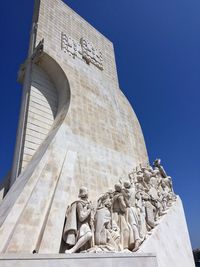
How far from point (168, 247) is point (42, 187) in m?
2.77

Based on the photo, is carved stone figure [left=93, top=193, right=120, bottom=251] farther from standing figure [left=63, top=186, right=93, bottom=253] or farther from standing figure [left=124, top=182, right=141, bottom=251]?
standing figure [left=124, top=182, right=141, bottom=251]

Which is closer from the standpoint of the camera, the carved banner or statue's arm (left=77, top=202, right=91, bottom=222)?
statue's arm (left=77, top=202, right=91, bottom=222)

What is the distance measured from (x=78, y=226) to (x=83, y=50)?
5987 millimetres

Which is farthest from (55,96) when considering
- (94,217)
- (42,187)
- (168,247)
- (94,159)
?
(168,247)

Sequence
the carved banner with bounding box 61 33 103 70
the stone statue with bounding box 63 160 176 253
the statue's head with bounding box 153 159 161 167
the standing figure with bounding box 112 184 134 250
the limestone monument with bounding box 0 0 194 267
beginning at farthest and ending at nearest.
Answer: the carved banner with bounding box 61 33 103 70
the statue's head with bounding box 153 159 161 167
the standing figure with bounding box 112 184 134 250
the stone statue with bounding box 63 160 176 253
the limestone monument with bounding box 0 0 194 267

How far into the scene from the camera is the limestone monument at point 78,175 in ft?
11.3

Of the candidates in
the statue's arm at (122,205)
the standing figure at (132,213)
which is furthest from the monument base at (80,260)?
the statue's arm at (122,205)

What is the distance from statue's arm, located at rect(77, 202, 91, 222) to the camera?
12.3 feet

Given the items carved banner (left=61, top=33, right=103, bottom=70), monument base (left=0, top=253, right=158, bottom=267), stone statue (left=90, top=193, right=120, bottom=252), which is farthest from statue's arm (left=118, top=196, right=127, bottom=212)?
carved banner (left=61, top=33, right=103, bottom=70)

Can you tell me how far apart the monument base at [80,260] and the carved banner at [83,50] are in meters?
5.87

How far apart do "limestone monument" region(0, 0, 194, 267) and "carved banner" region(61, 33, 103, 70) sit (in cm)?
4

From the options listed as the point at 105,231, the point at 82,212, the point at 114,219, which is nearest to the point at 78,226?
the point at 82,212

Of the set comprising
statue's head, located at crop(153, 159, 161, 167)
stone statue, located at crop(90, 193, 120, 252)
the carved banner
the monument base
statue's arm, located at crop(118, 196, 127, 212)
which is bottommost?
the monument base

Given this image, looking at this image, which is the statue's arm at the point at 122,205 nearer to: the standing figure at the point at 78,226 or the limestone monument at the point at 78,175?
the limestone monument at the point at 78,175
